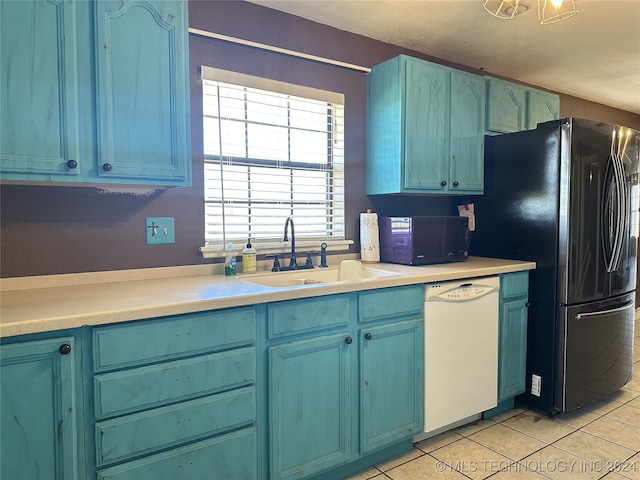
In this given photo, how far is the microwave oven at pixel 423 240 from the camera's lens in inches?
103

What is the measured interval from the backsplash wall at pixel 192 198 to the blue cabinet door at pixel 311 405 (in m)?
0.80

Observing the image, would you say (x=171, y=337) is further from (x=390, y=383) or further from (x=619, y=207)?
(x=619, y=207)

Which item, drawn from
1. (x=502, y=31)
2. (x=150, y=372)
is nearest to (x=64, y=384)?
(x=150, y=372)

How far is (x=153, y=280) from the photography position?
2059 mm

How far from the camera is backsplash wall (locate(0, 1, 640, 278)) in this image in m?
1.82

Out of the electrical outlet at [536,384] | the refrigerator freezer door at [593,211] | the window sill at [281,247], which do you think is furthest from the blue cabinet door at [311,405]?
the refrigerator freezer door at [593,211]

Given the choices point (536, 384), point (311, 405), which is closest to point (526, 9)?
point (536, 384)

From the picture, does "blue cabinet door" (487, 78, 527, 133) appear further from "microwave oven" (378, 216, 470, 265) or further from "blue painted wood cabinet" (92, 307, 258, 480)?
"blue painted wood cabinet" (92, 307, 258, 480)

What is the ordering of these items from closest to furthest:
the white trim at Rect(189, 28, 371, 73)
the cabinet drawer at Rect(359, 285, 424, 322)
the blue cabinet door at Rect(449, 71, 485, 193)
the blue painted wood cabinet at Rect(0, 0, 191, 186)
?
the blue painted wood cabinet at Rect(0, 0, 191, 186)
the cabinet drawer at Rect(359, 285, 424, 322)
the white trim at Rect(189, 28, 371, 73)
the blue cabinet door at Rect(449, 71, 485, 193)

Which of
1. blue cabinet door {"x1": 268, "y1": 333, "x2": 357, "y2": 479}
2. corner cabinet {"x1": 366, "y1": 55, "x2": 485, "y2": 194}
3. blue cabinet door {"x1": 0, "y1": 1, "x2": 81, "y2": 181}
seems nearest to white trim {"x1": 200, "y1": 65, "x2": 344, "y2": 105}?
corner cabinet {"x1": 366, "y1": 55, "x2": 485, "y2": 194}

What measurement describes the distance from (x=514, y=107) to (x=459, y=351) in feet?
6.19

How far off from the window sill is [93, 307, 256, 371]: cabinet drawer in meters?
0.69

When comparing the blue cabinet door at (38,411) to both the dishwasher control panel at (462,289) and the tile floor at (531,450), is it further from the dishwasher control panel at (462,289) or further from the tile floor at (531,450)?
the dishwasher control panel at (462,289)

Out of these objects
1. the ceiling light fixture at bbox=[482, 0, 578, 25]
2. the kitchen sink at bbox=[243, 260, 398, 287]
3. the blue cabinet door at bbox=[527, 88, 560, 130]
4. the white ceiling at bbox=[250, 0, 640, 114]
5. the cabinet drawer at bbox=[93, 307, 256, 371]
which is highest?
the white ceiling at bbox=[250, 0, 640, 114]
